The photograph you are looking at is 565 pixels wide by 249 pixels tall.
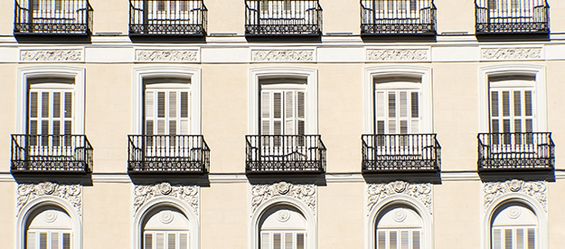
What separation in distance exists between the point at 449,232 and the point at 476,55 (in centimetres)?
465

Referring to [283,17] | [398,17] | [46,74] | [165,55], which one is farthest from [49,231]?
[398,17]

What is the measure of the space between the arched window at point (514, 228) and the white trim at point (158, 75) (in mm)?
8176

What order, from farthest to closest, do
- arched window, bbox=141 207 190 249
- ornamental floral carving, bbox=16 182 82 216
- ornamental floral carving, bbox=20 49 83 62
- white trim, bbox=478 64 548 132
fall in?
ornamental floral carving, bbox=20 49 83 62 < white trim, bbox=478 64 548 132 < arched window, bbox=141 207 190 249 < ornamental floral carving, bbox=16 182 82 216

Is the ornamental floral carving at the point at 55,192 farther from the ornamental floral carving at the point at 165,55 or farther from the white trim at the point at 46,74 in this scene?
the ornamental floral carving at the point at 165,55

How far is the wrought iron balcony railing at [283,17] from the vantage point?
84.7 ft

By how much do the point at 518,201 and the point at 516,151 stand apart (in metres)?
1.29

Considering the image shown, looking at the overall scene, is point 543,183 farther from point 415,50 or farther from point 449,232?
point 415,50

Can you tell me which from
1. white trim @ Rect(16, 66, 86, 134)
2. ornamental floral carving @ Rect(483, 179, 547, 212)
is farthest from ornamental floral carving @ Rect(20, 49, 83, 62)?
ornamental floral carving @ Rect(483, 179, 547, 212)

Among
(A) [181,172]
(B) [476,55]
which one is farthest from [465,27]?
(A) [181,172]

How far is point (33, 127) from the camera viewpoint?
85.3 feet

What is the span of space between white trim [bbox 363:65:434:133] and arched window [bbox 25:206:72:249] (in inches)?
319

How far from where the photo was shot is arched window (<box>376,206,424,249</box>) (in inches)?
1005

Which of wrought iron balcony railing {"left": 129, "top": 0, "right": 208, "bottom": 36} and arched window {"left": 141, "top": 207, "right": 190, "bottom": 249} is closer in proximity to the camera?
arched window {"left": 141, "top": 207, "right": 190, "bottom": 249}

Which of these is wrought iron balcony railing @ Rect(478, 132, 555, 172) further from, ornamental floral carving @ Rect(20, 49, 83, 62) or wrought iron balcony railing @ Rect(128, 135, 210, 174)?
ornamental floral carving @ Rect(20, 49, 83, 62)
